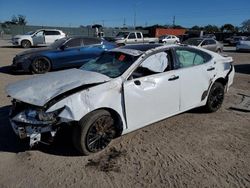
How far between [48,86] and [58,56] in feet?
23.2

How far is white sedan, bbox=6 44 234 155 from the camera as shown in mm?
3711

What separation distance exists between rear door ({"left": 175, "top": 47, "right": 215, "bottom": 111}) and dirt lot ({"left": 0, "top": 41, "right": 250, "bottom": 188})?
1.64 feet

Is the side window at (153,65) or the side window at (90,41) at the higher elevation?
the side window at (153,65)

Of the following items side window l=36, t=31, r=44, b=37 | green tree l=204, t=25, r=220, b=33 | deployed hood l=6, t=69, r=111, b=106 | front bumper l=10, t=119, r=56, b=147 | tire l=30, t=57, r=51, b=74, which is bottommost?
green tree l=204, t=25, r=220, b=33

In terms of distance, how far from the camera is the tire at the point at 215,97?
558 cm

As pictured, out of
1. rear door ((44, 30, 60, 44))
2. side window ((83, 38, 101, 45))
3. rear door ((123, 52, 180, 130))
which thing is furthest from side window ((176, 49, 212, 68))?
rear door ((44, 30, 60, 44))

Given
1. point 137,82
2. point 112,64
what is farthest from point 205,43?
point 137,82

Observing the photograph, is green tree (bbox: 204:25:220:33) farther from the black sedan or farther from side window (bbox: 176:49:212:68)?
side window (bbox: 176:49:212:68)

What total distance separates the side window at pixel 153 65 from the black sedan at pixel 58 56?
22.6 feet

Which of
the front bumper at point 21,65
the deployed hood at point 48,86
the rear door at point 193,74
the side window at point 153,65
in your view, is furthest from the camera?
the front bumper at point 21,65

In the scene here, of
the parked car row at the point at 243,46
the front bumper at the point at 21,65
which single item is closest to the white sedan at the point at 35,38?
the front bumper at the point at 21,65

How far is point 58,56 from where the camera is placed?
10.8m

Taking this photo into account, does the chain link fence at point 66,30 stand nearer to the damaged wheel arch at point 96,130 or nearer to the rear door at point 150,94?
the rear door at point 150,94

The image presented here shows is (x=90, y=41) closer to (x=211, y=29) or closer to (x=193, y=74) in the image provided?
(x=193, y=74)
